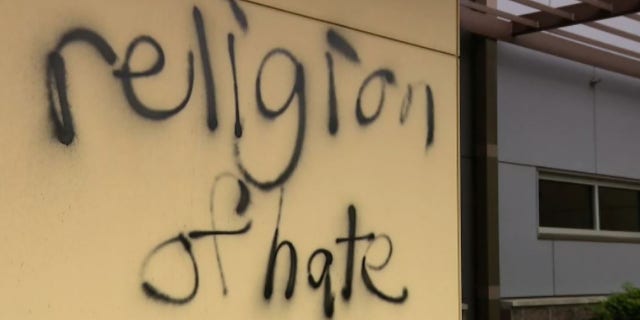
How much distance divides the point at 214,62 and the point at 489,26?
417 cm

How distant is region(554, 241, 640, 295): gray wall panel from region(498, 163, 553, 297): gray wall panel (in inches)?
7.7

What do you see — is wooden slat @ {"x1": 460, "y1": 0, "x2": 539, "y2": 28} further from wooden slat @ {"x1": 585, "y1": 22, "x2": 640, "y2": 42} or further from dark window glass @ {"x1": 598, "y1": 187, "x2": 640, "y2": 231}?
dark window glass @ {"x1": 598, "y1": 187, "x2": 640, "y2": 231}

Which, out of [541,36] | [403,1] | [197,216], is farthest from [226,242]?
[541,36]

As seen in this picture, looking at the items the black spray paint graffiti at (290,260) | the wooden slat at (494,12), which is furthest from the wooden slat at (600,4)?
the black spray paint graffiti at (290,260)

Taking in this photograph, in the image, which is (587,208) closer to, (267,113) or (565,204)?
(565,204)

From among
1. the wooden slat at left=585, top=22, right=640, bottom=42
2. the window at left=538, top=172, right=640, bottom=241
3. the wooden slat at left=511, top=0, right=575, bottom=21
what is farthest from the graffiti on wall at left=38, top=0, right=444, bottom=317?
the window at left=538, top=172, right=640, bottom=241

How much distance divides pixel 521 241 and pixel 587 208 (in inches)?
51.7

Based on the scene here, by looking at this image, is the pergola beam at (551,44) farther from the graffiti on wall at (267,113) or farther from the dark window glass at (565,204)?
the graffiti on wall at (267,113)

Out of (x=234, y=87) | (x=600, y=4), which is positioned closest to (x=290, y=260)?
(x=234, y=87)

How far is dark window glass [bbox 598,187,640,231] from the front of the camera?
29.9 feet

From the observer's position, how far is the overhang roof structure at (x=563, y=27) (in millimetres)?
7496

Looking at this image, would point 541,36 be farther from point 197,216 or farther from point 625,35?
point 197,216

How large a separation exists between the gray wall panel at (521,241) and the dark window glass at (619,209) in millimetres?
1213

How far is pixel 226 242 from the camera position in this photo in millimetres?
4074
